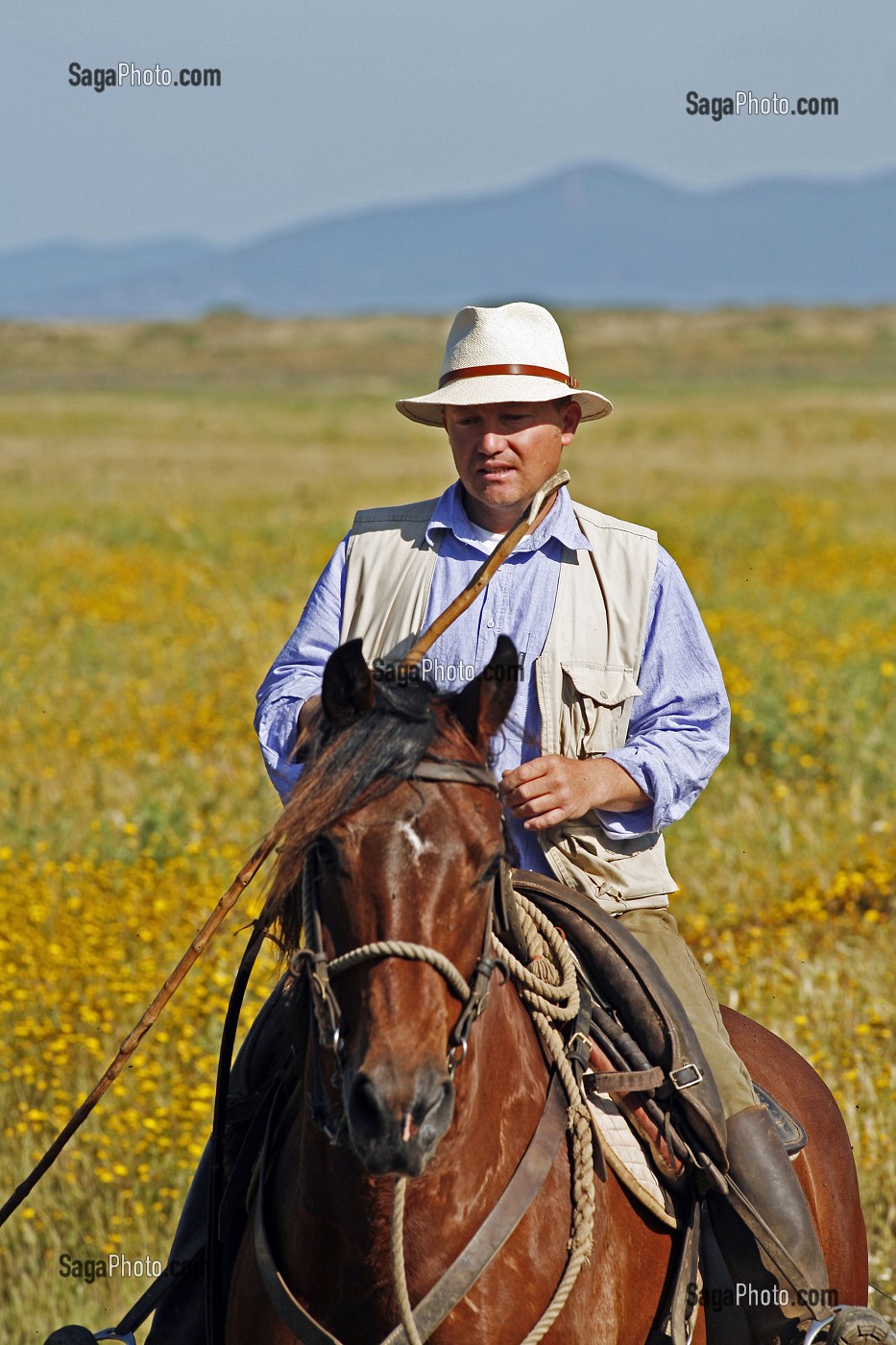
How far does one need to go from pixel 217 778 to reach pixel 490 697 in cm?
774

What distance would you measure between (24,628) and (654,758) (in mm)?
→ 12735

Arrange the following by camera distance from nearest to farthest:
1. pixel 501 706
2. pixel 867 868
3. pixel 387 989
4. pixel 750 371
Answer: pixel 387 989 → pixel 501 706 → pixel 867 868 → pixel 750 371

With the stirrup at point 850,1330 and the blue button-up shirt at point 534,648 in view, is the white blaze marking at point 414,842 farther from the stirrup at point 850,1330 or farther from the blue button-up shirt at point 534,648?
the stirrup at point 850,1330

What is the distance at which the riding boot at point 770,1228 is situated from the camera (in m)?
3.73

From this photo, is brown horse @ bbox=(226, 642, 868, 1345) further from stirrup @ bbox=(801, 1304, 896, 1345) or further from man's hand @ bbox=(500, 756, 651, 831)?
stirrup @ bbox=(801, 1304, 896, 1345)

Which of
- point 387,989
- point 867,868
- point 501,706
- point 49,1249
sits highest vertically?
point 501,706

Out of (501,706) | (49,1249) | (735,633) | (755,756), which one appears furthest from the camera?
(735,633)

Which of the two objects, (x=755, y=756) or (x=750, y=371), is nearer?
(x=755, y=756)

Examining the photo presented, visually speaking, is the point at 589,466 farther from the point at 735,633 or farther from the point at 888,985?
the point at 888,985

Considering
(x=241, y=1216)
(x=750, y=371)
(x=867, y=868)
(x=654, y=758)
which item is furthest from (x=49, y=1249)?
(x=750, y=371)

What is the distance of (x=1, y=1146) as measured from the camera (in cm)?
626

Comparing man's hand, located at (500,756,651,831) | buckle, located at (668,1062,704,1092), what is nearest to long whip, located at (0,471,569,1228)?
man's hand, located at (500,756,651,831)

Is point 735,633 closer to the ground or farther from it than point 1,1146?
farther from it

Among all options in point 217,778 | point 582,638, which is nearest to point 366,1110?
point 582,638
